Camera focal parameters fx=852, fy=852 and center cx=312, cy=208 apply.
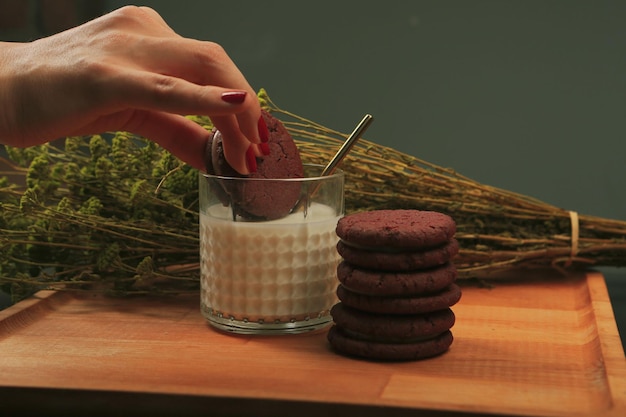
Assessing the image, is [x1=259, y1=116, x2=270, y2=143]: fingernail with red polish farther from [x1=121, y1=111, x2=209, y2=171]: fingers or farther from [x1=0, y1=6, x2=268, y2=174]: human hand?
[x1=121, y1=111, x2=209, y2=171]: fingers

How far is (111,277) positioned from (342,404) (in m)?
0.54

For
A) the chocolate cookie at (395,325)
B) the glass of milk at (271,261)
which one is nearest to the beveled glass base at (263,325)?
the glass of milk at (271,261)

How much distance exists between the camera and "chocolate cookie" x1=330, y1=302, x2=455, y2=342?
0.91 meters

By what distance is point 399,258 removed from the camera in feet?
2.97

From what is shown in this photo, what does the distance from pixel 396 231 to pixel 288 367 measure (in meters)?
0.18

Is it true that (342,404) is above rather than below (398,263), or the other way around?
below

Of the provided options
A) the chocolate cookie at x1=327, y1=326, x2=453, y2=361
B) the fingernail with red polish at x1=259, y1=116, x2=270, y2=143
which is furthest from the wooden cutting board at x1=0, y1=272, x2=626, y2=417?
the fingernail with red polish at x1=259, y1=116, x2=270, y2=143

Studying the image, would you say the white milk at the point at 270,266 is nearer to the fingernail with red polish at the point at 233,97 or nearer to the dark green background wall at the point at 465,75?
the fingernail with red polish at the point at 233,97

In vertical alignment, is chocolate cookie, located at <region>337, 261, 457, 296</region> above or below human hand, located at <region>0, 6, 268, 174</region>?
below

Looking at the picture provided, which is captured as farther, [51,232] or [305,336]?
[51,232]

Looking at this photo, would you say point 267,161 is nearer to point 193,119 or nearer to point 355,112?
point 193,119

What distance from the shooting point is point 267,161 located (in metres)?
1.03

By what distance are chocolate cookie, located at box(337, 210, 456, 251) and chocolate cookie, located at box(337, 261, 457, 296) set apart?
0.09 feet

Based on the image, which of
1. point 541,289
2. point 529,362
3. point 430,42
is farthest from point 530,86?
point 529,362
